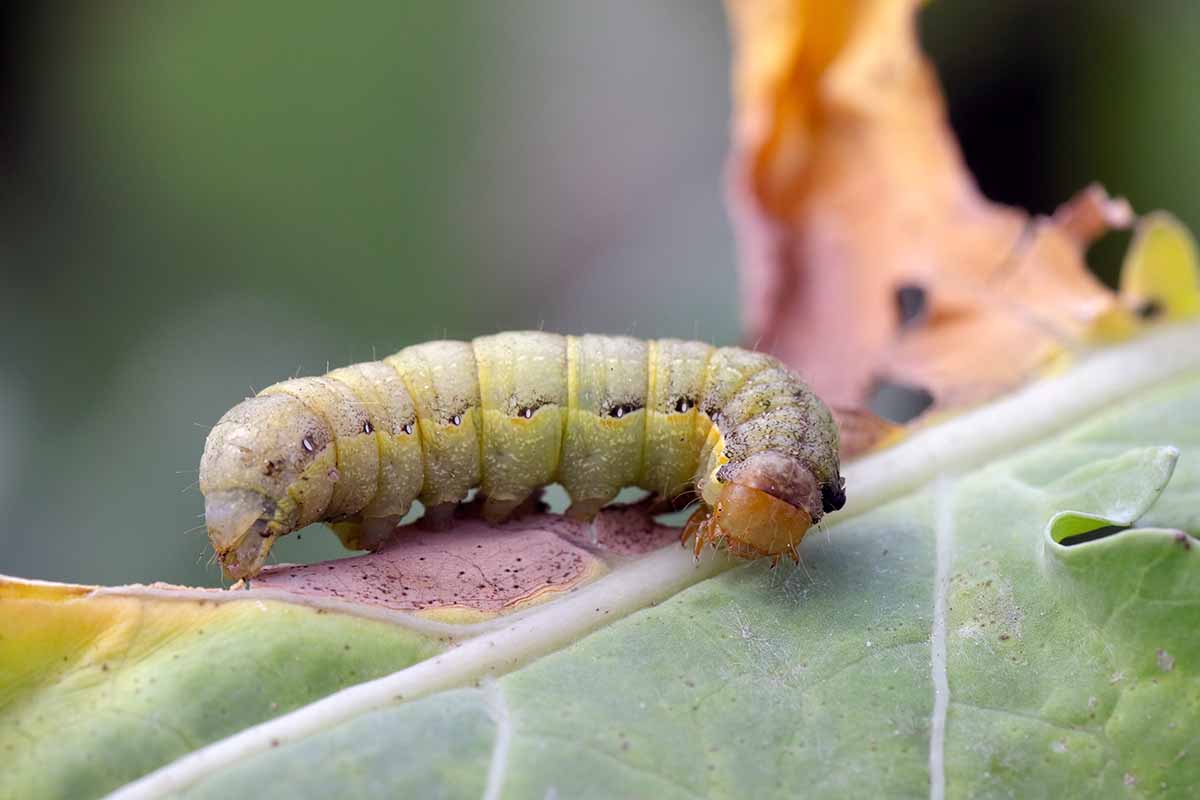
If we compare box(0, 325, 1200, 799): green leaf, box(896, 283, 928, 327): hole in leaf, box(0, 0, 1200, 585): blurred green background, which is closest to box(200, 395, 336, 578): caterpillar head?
box(0, 325, 1200, 799): green leaf

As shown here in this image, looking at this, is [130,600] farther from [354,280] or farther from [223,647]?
[354,280]

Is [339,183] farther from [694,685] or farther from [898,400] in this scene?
[694,685]

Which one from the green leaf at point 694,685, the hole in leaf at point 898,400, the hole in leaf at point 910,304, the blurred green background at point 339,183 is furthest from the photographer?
the blurred green background at point 339,183

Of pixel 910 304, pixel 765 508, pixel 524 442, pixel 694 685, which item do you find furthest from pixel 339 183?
pixel 694 685

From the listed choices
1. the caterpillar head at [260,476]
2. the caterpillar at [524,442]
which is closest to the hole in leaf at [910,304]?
the caterpillar at [524,442]

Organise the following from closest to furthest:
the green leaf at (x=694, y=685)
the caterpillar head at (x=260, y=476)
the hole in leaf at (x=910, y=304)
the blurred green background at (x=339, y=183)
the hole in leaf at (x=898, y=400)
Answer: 1. the green leaf at (x=694, y=685)
2. the caterpillar head at (x=260, y=476)
3. the hole in leaf at (x=898, y=400)
4. the hole in leaf at (x=910, y=304)
5. the blurred green background at (x=339, y=183)

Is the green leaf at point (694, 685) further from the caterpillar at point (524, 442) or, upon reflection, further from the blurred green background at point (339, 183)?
the blurred green background at point (339, 183)

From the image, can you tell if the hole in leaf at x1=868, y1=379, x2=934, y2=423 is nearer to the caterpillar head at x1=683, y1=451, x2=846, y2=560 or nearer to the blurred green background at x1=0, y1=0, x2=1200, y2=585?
the blurred green background at x1=0, y1=0, x2=1200, y2=585

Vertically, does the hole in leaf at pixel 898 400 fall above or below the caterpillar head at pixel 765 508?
below
